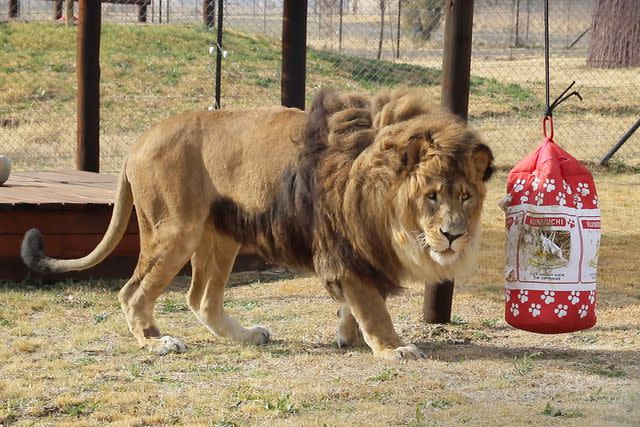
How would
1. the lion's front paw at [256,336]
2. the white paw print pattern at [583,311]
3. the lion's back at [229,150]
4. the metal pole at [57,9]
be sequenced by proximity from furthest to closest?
1. the metal pole at [57,9]
2. the lion's front paw at [256,336]
3. the lion's back at [229,150]
4. the white paw print pattern at [583,311]

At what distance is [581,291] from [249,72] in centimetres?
1513

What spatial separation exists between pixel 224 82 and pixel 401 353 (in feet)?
46.2

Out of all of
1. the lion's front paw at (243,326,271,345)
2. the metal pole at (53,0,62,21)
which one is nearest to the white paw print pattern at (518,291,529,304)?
the lion's front paw at (243,326,271,345)

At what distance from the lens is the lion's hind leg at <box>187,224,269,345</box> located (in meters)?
6.41

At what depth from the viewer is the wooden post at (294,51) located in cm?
930

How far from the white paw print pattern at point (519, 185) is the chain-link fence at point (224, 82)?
9458 mm

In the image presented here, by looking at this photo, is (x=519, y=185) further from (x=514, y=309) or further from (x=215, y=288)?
(x=215, y=288)

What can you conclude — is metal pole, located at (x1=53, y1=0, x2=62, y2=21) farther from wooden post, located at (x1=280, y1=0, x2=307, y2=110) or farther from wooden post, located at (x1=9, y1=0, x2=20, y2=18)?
wooden post, located at (x1=280, y1=0, x2=307, y2=110)

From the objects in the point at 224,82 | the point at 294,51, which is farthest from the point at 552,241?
the point at 224,82

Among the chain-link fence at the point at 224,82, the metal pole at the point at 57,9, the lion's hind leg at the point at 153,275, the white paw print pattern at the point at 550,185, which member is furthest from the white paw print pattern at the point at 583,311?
the metal pole at the point at 57,9

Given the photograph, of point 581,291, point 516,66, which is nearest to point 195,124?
point 581,291

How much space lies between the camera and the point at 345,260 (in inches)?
223

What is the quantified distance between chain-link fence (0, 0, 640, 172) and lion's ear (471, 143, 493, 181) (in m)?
9.41

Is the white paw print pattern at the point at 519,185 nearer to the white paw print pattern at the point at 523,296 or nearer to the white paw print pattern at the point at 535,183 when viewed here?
the white paw print pattern at the point at 535,183
